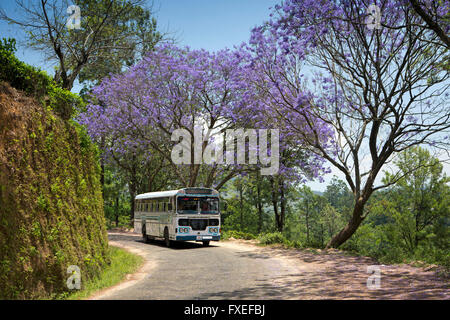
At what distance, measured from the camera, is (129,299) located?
8.23 metres

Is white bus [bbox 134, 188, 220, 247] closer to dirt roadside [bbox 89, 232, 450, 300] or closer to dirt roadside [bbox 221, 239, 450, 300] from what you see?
dirt roadside [bbox 89, 232, 450, 300]

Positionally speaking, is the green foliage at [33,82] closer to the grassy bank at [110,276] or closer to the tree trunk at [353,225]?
the grassy bank at [110,276]

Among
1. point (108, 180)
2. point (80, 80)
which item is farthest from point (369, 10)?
point (108, 180)

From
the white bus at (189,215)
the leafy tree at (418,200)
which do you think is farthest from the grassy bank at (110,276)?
→ the leafy tree at (418,200)

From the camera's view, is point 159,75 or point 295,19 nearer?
point 295,19

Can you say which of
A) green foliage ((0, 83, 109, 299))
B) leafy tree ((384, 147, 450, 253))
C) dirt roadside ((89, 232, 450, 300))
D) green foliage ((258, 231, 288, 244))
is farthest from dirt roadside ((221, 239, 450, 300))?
leafy tree ((384, 147, 450, 253))

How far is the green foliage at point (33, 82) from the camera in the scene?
9.02 meters

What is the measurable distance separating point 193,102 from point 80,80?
15855 millimetres

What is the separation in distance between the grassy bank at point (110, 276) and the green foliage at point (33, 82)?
190 inches

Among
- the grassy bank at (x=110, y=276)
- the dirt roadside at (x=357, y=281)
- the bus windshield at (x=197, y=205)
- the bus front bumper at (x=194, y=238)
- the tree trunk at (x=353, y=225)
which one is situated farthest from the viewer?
the bus windshield at (x=197, y=205)

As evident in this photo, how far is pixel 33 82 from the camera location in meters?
9.85

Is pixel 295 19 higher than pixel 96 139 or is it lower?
higher

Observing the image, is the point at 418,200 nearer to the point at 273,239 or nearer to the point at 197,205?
the point at 273,239

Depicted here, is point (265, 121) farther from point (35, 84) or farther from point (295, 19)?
point (35, 84)
